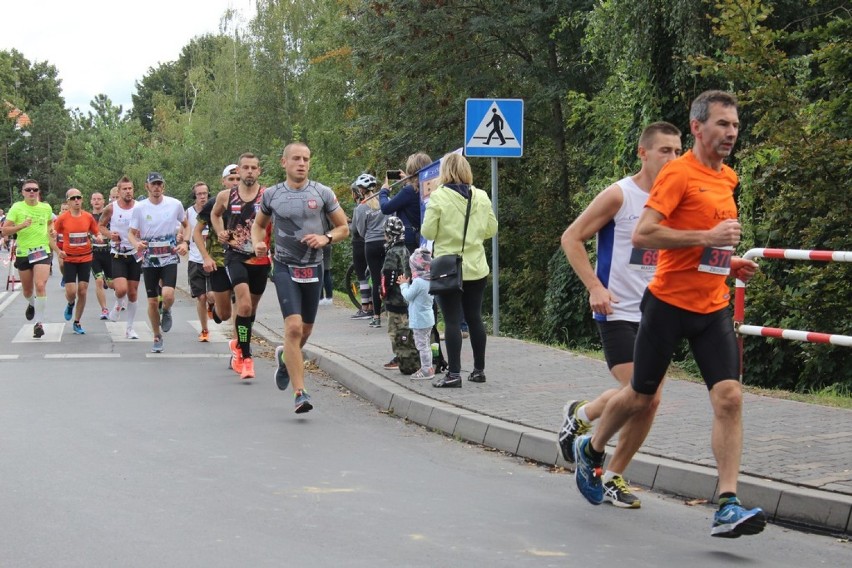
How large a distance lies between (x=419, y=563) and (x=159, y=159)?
62.1 metres

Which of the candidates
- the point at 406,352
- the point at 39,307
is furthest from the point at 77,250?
the point at 406,352

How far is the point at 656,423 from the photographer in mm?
8430

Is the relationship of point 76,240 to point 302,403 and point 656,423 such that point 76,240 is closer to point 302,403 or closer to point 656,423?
point 302,403

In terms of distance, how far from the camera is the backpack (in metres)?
11.3

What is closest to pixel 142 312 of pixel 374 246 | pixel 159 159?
pixel 374 246

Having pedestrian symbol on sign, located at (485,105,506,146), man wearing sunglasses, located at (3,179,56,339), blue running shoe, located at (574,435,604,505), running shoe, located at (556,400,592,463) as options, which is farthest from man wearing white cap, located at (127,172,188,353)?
blue running shoe, located at (574,435,604,505)

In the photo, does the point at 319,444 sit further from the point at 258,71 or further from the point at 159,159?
the point at 159,159

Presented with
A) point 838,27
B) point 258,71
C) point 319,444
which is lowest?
point 319,444

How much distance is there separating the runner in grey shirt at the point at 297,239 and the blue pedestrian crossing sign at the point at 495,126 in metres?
4.17

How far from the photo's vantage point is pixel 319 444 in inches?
333

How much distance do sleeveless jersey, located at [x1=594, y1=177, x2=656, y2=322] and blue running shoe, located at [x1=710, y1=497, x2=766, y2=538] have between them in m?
1.30

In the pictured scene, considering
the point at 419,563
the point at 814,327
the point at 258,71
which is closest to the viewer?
the point at 419,563

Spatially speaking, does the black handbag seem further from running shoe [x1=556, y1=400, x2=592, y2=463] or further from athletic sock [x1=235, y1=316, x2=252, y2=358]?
running shoe [x1=556, y1=400, x2=592, y2=463]

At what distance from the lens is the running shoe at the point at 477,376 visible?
10656mm
